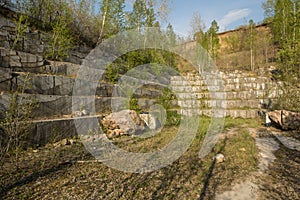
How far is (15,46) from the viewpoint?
182 inches

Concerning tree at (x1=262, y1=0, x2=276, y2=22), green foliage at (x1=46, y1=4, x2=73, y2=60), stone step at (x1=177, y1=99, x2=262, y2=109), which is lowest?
stone step at (x1=177, y1=99, x2=262, y2=109)

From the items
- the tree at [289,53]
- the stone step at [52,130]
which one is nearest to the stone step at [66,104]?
the stone step at [52,130]

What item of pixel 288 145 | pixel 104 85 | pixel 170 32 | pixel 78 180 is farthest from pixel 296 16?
pixel 78 180

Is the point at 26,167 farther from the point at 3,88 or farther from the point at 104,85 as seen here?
the point at 104,85

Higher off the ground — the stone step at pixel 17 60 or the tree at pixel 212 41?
the tree at pixel 212 41

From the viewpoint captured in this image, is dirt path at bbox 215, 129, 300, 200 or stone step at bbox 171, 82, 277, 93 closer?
dirt path at bbox 215, 129, 300, 200

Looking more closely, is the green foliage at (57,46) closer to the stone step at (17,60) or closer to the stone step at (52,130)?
the stone step at (17,60)

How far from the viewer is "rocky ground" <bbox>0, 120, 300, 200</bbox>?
180cm

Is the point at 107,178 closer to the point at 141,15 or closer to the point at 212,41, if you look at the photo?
the point at 141,15

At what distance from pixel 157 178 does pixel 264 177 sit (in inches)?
54.6

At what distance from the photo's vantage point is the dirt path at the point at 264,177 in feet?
6.03

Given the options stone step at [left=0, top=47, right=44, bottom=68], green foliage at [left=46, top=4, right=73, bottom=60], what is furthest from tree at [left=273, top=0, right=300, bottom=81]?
stone step at [left=0, top=47, right=44, bottom=68]

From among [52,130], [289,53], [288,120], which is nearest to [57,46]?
[52,130]

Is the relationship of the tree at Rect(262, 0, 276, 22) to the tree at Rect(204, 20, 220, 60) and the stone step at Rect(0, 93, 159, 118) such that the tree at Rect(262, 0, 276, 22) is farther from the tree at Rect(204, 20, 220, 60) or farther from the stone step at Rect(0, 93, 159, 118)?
the stone step at Rect(0, 93, 159, 118)
